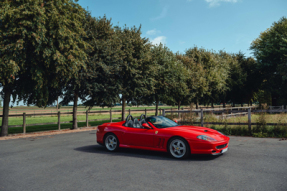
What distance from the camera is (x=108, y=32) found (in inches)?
771

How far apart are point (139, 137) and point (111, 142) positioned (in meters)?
1.23

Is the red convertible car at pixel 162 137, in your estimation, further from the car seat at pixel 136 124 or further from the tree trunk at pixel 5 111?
the tree trunk at pixel 5 111

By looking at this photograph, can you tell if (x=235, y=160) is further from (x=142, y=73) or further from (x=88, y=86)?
(x=142, y=73)

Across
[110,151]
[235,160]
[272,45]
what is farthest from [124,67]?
[272,45]

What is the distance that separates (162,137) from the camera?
711 cm

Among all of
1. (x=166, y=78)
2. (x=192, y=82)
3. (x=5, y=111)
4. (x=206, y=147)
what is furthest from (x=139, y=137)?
(x=192, y=82)

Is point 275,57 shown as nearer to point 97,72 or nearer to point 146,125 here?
point 97,72

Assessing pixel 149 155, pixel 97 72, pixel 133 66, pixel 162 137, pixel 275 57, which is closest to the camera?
pixel 162 137

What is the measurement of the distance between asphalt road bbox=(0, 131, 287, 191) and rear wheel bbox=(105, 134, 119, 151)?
328 millimetres

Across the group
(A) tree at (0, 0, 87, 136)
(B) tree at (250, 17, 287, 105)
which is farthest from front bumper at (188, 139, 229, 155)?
A: (B) tree at (250, 17, 287, 105)

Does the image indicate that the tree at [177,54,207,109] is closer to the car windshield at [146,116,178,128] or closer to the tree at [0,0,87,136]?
the tree at [0,0,87,136]

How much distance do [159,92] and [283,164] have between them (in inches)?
871

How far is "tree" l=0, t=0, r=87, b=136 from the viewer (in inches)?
492

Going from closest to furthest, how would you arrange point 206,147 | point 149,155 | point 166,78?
1. point 206,147
2. point 149,155
3. point 166,78
